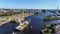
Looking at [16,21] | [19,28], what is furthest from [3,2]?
[19,28]

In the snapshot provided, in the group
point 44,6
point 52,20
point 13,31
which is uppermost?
point 44,6

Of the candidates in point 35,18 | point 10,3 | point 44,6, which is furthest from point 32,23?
point 10,3

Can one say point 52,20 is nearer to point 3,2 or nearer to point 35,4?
point 35,4

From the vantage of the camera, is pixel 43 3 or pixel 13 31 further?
pixel 43 3

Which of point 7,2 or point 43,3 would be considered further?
point 43,3

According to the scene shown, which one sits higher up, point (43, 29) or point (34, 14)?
point (34, 14)

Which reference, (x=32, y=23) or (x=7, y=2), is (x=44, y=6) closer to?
(x=32, y=23)

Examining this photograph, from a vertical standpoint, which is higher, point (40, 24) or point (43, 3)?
point (43, 3)

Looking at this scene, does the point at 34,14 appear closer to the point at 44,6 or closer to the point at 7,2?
the point at 44,6
